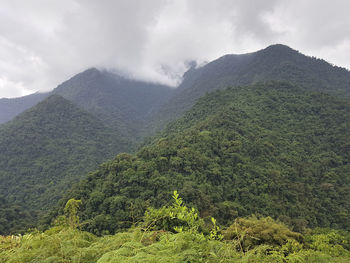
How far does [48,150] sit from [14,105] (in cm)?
9788

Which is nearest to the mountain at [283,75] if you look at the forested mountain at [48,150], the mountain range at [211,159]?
the mountain range at [211,159]

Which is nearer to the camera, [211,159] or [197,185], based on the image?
[197,185]

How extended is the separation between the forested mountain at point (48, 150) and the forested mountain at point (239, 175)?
18357mm

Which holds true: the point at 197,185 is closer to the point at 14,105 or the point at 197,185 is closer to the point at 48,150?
the point at 48,150

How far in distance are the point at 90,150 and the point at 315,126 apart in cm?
6125

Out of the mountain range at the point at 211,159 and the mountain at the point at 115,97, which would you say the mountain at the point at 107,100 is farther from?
the mountain range at the point at 211,159

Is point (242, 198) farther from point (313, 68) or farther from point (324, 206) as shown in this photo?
point (313, 68)

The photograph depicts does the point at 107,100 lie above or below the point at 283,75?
above

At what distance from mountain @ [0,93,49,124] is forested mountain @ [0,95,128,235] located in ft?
215

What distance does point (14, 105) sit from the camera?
12500 centimetres

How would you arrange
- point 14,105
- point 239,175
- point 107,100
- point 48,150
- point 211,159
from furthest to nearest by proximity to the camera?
1. point 14,105
2. point 107,100
3. point 48,150
4. point 211,159
5. point 239,175

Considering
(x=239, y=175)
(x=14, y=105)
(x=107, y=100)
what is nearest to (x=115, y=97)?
(x=107, y=100)

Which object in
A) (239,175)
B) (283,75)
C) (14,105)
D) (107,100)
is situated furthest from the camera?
(14,105)

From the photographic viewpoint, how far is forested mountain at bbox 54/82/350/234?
20062 mm
